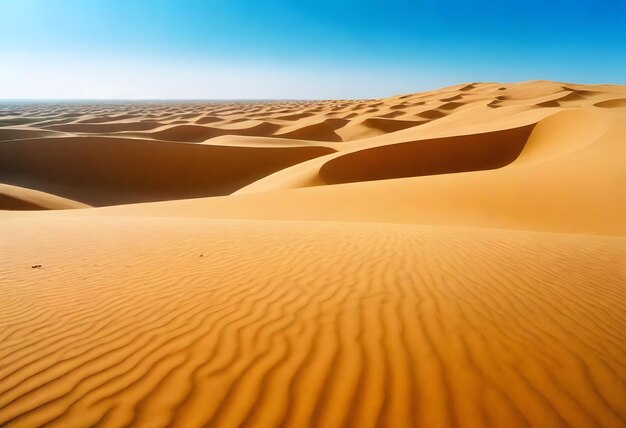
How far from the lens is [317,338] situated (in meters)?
3.04

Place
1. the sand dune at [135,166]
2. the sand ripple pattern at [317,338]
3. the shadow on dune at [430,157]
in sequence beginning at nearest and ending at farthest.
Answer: the sand ripple pattern at [317,338] → the shadow on dune at [430,157] → the sand dune at [135,166]

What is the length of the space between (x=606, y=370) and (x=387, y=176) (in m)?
15.7

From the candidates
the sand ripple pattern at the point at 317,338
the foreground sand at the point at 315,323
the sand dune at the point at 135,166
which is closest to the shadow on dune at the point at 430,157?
the foreground sand at the point at 315,323

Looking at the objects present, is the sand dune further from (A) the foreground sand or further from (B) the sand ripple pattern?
(B) the sand ripple pattern

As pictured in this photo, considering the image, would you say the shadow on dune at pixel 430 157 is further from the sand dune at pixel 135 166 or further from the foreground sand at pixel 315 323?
the sand dune at pixel 135 166

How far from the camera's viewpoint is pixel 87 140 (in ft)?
84.8

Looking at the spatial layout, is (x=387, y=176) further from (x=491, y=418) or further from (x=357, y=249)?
(x=491, y=418)

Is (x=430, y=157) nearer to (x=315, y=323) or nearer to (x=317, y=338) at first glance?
(x=315, y=323)

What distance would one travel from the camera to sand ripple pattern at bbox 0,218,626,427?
2.30 metres

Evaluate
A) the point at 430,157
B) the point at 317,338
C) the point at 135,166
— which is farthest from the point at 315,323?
the point at 135,166

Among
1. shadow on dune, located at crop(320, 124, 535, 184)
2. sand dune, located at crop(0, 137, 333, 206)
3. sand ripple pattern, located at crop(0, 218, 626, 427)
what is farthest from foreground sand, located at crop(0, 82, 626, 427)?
sand dune, located at crop(0, 137, 333, 206)

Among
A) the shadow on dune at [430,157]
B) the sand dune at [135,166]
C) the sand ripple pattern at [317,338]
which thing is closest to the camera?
the sand ripple pattern at [317,338]

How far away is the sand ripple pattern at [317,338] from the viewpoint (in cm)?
230

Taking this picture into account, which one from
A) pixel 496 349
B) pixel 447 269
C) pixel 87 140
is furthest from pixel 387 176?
pixel 87 140
